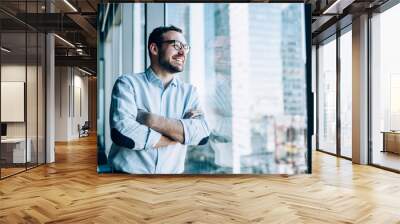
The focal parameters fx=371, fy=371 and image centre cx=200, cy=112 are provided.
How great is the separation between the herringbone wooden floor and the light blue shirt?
0.87ft

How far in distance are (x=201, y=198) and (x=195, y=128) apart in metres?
1.63

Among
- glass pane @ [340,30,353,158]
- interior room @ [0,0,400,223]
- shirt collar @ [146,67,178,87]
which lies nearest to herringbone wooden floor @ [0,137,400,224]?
interior room @ [0,0,400,223]

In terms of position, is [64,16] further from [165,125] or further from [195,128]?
[195,128]

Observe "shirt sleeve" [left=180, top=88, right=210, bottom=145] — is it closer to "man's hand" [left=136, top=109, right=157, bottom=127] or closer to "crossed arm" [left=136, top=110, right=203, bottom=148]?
"crossed arm" [left=136, top=110, right=203, bottom=148]

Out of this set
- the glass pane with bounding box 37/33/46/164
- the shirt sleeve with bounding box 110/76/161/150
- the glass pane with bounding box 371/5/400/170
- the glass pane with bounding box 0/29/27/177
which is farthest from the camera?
the glass pane with bounding box 37/33/46/164

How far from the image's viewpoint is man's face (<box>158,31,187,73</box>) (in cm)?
596

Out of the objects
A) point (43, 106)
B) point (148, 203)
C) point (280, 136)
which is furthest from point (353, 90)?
point (43, 106)

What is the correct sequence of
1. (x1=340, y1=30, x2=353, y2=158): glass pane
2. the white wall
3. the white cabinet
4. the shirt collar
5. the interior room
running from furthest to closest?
the white wall < (x1=340, y1=30, x2=353, y2=158): glass pane < the white cabinet < the shirt collar < the interior room

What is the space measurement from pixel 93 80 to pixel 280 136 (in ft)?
57.1

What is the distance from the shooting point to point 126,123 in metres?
5.86

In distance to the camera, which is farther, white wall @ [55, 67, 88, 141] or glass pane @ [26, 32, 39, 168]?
white wall @ [55, 67, 88, 141]

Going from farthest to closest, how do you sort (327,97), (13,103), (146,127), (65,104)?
1. (65,104)
2. (327,97)
3. (13,103)
4. (146,127)

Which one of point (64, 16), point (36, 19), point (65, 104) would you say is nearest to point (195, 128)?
point (36, 19)

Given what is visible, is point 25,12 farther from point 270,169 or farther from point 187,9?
point 270,169
